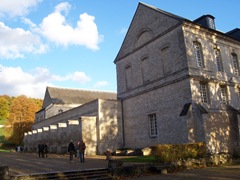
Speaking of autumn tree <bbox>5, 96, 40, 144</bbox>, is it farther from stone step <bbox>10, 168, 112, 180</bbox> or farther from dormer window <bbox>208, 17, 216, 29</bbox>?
dormer window <bbox>208, 17, 216, 29</bbox>

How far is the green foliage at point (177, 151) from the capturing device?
14.9 meters

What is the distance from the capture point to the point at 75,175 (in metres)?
11.9

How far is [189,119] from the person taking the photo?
1839 centimetres

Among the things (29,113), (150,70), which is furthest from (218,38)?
(29,113)

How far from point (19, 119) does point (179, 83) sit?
136ft

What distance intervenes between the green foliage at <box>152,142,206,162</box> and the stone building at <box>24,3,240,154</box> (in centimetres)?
236

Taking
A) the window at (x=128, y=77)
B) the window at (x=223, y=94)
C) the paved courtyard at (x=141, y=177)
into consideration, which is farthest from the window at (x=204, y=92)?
the window at (x=128, y=77)

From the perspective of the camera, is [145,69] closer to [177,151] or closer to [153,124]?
[153,124]

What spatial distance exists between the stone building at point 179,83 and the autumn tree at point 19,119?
32.2 m

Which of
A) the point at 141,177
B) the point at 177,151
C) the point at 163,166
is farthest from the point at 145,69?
the point at 141,177

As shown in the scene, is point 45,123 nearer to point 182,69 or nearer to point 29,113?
point 29,113

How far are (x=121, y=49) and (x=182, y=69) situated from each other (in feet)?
32.7

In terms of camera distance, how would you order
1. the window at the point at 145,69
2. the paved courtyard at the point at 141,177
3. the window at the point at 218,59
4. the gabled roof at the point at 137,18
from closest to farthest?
the paved courtyard at the point at 141,177, the window at the point at 218,59, the gabled roof at the point at 137,18, the window at the point at 145,69

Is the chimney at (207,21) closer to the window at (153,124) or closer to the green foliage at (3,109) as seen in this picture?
the window at (153,124)
